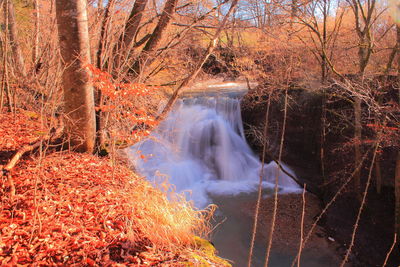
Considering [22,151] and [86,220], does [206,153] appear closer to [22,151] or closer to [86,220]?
[22,151]

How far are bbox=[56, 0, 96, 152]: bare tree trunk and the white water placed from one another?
5.53 m

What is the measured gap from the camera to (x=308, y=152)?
1030 centimetres

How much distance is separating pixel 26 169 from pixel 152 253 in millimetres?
2014

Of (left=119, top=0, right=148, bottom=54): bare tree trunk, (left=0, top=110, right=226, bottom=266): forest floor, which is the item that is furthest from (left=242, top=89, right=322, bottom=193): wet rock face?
(left=0, top=110, right=226, bottom=266): forest floor

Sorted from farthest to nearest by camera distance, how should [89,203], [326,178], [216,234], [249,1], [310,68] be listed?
[310,68] → [326,178] → [249,1] → [216,234] → [89,203]

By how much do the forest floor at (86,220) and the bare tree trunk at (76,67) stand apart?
52cm

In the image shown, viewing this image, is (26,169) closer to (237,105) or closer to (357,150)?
(357,150)

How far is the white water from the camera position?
32.8 ft

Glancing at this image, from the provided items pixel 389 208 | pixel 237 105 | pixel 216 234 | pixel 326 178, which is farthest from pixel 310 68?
pixel 216 234

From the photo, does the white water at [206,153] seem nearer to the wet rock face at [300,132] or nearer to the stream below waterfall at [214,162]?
the stream below waterfall at [214,162]

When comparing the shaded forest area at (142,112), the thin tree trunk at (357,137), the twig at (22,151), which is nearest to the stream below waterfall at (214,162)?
the shaded forest area at (142,112)

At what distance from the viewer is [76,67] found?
3652 millimetres

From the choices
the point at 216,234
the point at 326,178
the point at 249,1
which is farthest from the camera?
the point at 326,178

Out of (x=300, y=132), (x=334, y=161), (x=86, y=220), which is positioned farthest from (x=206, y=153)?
(x=86, y=220)
